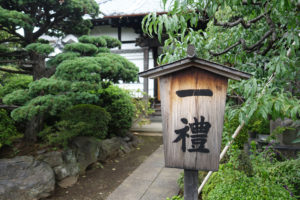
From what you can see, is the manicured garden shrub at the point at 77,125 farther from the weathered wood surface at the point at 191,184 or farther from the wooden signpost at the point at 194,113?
the wooden signpost at the point at 194,113

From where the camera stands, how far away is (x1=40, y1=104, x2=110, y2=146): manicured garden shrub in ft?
17.1

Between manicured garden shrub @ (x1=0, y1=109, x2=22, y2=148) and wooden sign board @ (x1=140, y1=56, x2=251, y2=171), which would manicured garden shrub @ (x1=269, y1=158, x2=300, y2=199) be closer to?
wooden sign board @ (x1=140, y1=56, x2=251, y2=171)

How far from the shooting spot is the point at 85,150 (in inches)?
219

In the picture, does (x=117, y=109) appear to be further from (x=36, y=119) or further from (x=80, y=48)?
(x=80, y=48)

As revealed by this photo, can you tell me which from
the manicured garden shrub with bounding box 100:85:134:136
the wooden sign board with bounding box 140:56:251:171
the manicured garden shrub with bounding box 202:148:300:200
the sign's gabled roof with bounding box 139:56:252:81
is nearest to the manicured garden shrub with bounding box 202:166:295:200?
the manicured garden shrub with bounding box 202:148:300:200

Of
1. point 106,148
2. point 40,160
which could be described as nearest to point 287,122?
point 106,148

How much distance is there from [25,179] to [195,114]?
3691 millimetres

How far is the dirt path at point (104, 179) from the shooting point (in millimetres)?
4430

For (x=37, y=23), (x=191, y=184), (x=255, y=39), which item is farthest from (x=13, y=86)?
(x=255, y=39)

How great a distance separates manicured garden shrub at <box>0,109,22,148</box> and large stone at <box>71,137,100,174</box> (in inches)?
55.8

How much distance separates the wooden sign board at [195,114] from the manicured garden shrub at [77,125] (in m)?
3.64

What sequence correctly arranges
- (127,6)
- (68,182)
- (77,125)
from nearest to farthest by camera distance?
(68,182) < (77,125) < (127,6)

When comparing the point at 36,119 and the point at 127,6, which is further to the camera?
the point at 127,6

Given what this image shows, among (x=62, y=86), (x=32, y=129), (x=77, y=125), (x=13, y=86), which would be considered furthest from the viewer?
(x=13, y=86)
